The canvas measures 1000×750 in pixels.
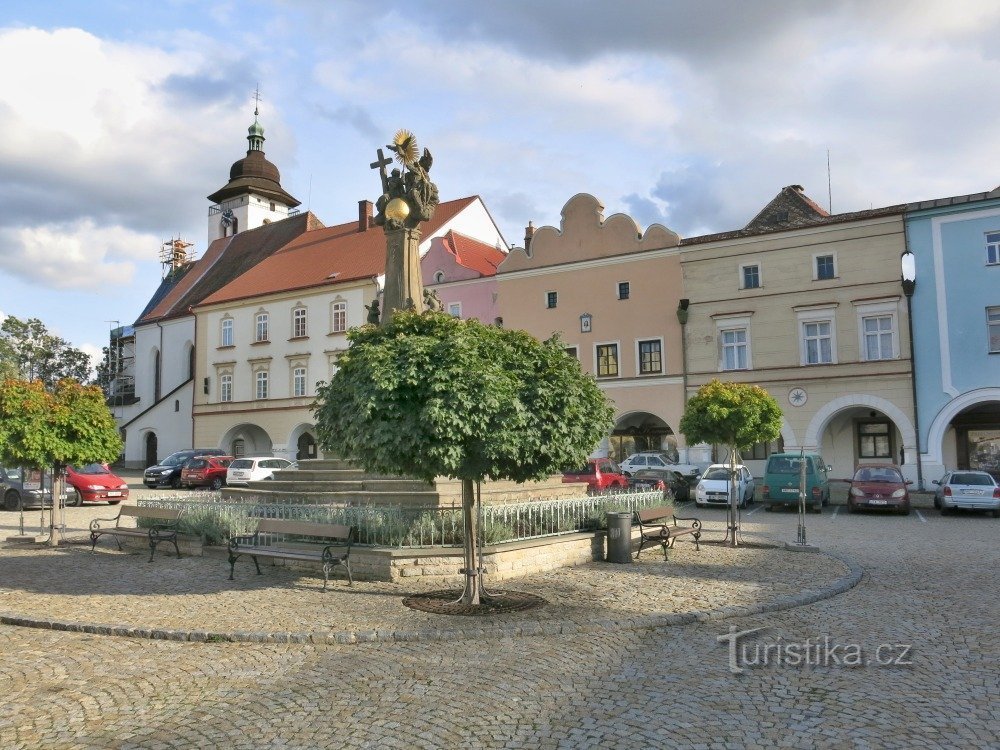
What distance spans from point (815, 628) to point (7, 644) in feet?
26.4

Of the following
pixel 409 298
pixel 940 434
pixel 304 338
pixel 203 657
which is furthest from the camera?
pixel 304 338

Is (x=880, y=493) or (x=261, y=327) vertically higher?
(x=261, y=327)

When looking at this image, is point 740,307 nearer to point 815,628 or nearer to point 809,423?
point 809,423

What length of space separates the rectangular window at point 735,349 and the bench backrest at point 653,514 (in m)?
19.5

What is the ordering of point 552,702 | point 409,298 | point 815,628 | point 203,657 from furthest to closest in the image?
1. point 409,298
2. point 815,628
3. point 203,657
4. point 552,702

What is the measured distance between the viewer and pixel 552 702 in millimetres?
5934

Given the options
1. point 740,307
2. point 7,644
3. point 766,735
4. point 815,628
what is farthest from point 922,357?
point 7,644

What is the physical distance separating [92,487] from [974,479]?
26.2 meters

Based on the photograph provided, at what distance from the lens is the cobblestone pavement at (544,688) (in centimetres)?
527

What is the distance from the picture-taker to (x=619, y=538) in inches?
498

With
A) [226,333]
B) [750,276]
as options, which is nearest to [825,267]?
[750,276]

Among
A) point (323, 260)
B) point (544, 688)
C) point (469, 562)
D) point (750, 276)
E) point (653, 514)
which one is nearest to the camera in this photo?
point (544, 688)

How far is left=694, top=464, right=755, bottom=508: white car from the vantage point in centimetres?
2527

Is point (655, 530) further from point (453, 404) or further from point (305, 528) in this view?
point (453, 404)
